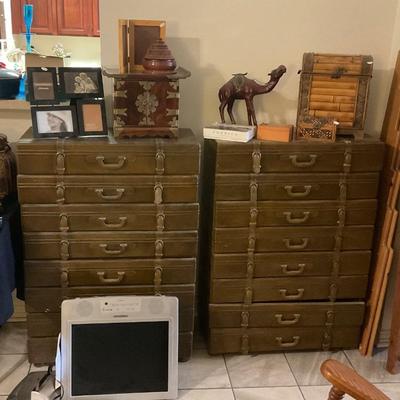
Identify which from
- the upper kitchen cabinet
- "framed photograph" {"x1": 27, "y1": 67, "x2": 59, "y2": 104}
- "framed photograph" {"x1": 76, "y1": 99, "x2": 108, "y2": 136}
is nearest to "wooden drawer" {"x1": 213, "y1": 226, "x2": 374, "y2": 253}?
"framed photograph" {"x1": 76, "y1": 99, "x2": 108, "y2": 136}

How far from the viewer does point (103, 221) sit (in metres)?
2.15

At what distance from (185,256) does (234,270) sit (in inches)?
9.3

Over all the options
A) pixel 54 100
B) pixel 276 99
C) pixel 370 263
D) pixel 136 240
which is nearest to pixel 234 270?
pixel 136 240

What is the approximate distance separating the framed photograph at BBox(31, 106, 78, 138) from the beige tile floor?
1018 millimetres

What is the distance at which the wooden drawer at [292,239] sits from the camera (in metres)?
2.28

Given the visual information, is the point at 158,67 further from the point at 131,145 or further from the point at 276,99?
the point at 276,99

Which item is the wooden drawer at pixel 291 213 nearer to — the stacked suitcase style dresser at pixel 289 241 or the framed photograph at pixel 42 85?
the stacked suitcase style dresser at pixel 289 241

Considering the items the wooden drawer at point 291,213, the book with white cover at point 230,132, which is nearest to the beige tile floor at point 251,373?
the wooden drawer at point 291,213

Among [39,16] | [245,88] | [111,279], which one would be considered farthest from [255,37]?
[39,16]

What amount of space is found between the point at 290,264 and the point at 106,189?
86 centimetres

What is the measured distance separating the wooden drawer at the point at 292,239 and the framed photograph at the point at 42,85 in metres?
0.87

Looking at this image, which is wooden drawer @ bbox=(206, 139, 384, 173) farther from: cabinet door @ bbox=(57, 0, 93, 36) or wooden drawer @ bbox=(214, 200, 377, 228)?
cabinet door @ bbox=(57, 0, 93, 36)

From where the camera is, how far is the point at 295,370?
7.88 ft

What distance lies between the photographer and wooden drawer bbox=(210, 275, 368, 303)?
236cm
